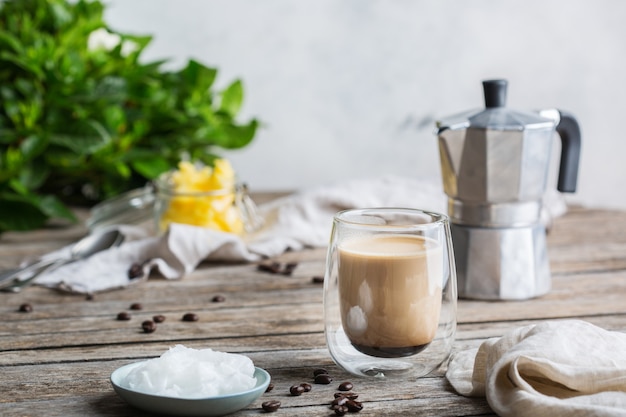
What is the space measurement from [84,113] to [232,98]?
54cm

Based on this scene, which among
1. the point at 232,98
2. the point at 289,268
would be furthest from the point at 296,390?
the point at 232,98

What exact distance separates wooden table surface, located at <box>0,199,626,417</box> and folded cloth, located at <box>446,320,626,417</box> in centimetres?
3

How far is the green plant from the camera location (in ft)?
6.53

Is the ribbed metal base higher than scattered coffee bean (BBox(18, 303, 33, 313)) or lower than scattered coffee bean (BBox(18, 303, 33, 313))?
higher

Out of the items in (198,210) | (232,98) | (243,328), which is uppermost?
(232,98)

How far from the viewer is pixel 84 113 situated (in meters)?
2.05

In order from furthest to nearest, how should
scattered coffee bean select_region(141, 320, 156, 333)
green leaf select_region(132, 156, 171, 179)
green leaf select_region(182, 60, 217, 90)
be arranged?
green leaf select_region(182, 60, 217, 90), green leaf select_region(132, 156, 171, 179), scattered coffee bean select_region(141, 320, 156, 333)

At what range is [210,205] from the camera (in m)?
1.75

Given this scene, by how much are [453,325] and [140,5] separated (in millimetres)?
2096

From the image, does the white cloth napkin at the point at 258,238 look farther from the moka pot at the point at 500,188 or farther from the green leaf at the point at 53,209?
the moka pot at the point at 500,188

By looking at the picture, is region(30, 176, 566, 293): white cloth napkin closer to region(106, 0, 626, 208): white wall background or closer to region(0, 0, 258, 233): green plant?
region(0, 0, 258, 233): green plant

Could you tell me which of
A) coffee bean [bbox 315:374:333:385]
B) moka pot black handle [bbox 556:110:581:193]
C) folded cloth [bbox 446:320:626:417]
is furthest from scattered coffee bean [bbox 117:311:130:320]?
moka pot black handle [bbox 556:110:581:193]

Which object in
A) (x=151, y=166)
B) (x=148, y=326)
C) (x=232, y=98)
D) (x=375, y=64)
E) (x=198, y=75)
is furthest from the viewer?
(x=375, y=64)

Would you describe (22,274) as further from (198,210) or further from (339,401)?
(339,401)
